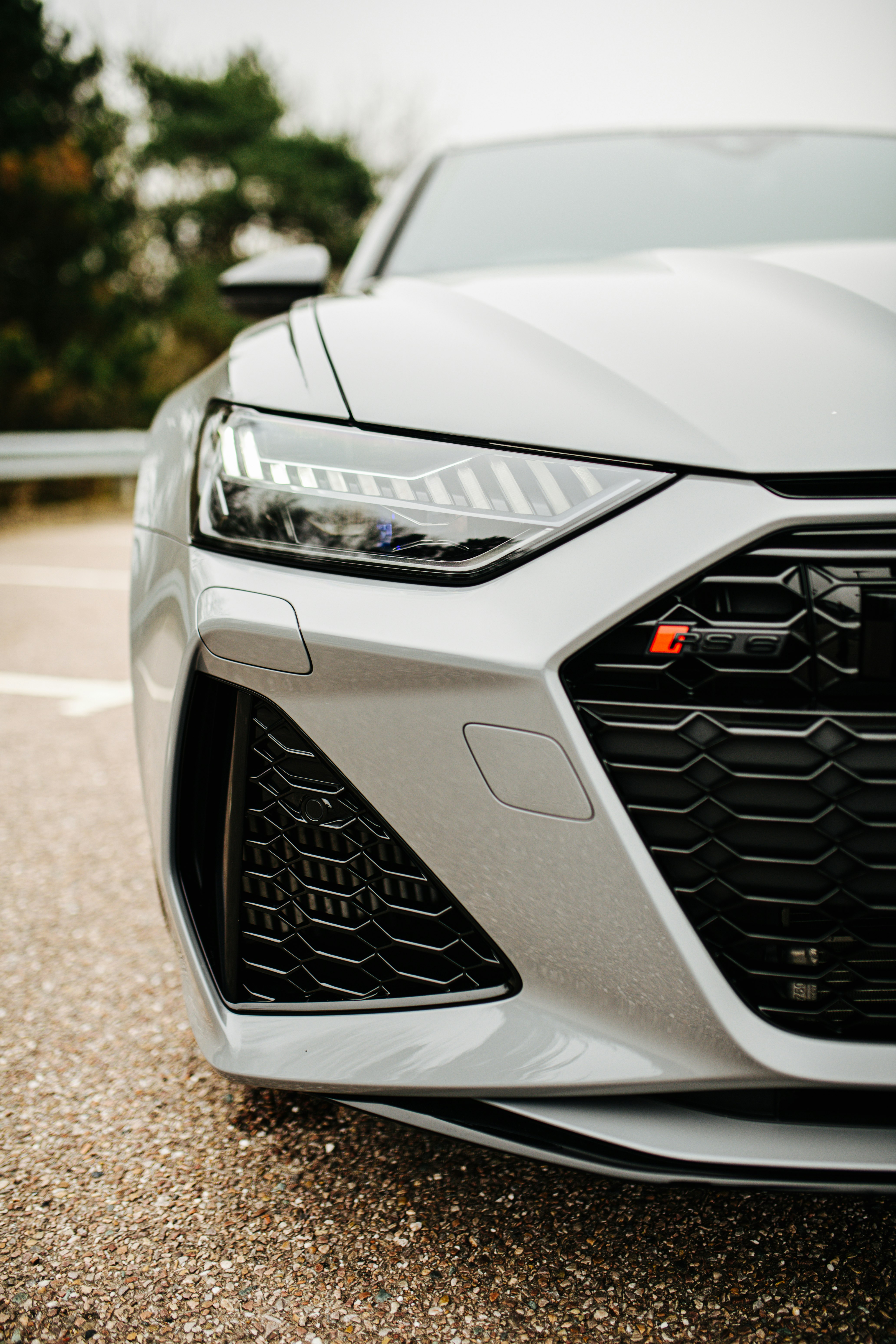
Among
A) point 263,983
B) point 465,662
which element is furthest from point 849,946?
point 263,983

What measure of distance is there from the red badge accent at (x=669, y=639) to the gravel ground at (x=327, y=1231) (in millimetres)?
533

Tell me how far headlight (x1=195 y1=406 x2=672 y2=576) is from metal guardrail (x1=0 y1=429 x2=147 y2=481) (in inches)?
317

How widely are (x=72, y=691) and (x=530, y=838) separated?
9.92ft

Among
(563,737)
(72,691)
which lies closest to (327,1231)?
(563,737)

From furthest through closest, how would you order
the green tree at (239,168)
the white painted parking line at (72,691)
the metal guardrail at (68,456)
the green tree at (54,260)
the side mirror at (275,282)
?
the green tree at (239,168) < the green tree at (54,260) < the metal guardrail at (68,456) < the white painted parking line at (72,691) < the side mirror at (275,282)

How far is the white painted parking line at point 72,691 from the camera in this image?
3.43 metres

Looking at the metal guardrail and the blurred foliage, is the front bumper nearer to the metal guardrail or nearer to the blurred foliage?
the metal guardrail

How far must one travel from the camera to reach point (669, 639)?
0.95 metres

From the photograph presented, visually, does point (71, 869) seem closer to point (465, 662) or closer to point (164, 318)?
point (465, 662)

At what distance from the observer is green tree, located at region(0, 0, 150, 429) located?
1527 centimetres

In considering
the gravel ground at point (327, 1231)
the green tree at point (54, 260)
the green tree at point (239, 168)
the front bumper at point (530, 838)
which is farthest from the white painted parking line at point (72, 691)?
the green tree at point (239, 168)

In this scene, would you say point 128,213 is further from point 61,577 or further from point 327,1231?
point 327,1231

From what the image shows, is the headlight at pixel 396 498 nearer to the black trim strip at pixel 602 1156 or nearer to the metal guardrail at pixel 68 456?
the black trim strip at pixel 602 1156

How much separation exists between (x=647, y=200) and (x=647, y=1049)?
197 centimetres
